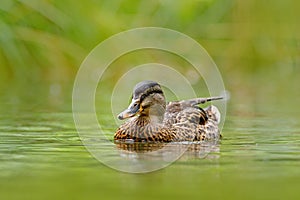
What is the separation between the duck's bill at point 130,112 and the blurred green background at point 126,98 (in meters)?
0.40

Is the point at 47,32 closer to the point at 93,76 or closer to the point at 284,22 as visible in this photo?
the point at 93,76

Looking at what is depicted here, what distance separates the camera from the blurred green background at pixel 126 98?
4.82m

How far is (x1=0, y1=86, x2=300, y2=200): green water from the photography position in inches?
179

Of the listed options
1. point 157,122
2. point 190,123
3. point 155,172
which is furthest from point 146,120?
point 155,172

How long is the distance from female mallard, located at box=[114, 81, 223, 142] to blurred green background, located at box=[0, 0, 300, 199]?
25 cm

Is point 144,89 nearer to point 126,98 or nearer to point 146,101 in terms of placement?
point 146,101

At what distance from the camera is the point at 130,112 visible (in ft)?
22.9

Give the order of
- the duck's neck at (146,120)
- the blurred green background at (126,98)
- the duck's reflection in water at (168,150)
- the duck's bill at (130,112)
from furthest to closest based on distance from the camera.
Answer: the duck's neck at (146,120), the duck's bill at (130,112), the duck's reflection in water at (168,150), the blurred green background at (126,98)

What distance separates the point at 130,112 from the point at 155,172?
1718 mm

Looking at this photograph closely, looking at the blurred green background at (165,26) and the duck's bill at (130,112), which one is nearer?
the duck's bill at (130,112)

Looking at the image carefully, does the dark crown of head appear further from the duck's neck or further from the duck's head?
the duck's neck

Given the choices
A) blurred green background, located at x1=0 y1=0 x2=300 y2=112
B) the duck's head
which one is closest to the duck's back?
the duck's head

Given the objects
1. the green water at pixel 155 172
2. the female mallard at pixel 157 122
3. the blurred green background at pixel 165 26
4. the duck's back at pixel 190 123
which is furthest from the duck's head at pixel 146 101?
the blurred green background at pixel 165 26

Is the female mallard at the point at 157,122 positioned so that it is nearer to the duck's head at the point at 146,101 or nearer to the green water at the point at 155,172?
the duck's head at the point at 146,101
